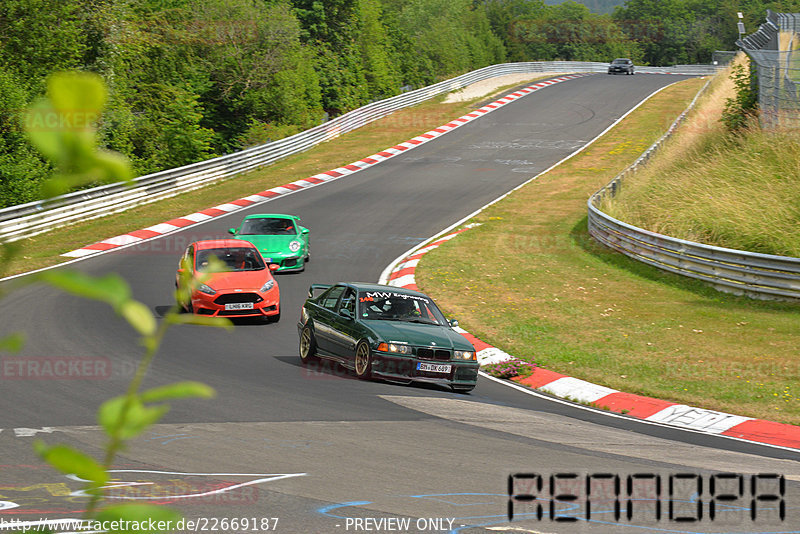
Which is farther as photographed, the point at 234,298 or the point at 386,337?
the point at 234,298

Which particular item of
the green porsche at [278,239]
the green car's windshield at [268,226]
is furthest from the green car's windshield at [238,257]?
the green car's windshield at [268,226]

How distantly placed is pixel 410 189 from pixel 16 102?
15.2 meters

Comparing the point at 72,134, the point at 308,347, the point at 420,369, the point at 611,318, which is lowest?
the point at 611,318

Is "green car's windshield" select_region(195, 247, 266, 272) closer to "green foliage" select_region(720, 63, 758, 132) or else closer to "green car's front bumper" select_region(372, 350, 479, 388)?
"green car's front bumper" select_region(372, 350, 479, 388)

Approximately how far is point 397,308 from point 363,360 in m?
1.54

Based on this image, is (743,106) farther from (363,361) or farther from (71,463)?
(71,463)

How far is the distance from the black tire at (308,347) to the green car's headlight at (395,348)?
1.82 m

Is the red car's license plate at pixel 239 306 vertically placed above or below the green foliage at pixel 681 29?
below

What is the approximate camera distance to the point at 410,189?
113 feet

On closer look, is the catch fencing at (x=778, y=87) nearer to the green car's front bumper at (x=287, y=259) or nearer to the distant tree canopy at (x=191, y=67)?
the green car's front bumper at (x=287, y=259)

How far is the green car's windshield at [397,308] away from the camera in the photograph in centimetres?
1421

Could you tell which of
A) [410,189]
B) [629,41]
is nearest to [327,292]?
[410,189]

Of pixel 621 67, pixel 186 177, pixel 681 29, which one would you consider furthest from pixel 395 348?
pixel 681 29

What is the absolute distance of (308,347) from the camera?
1441cm
